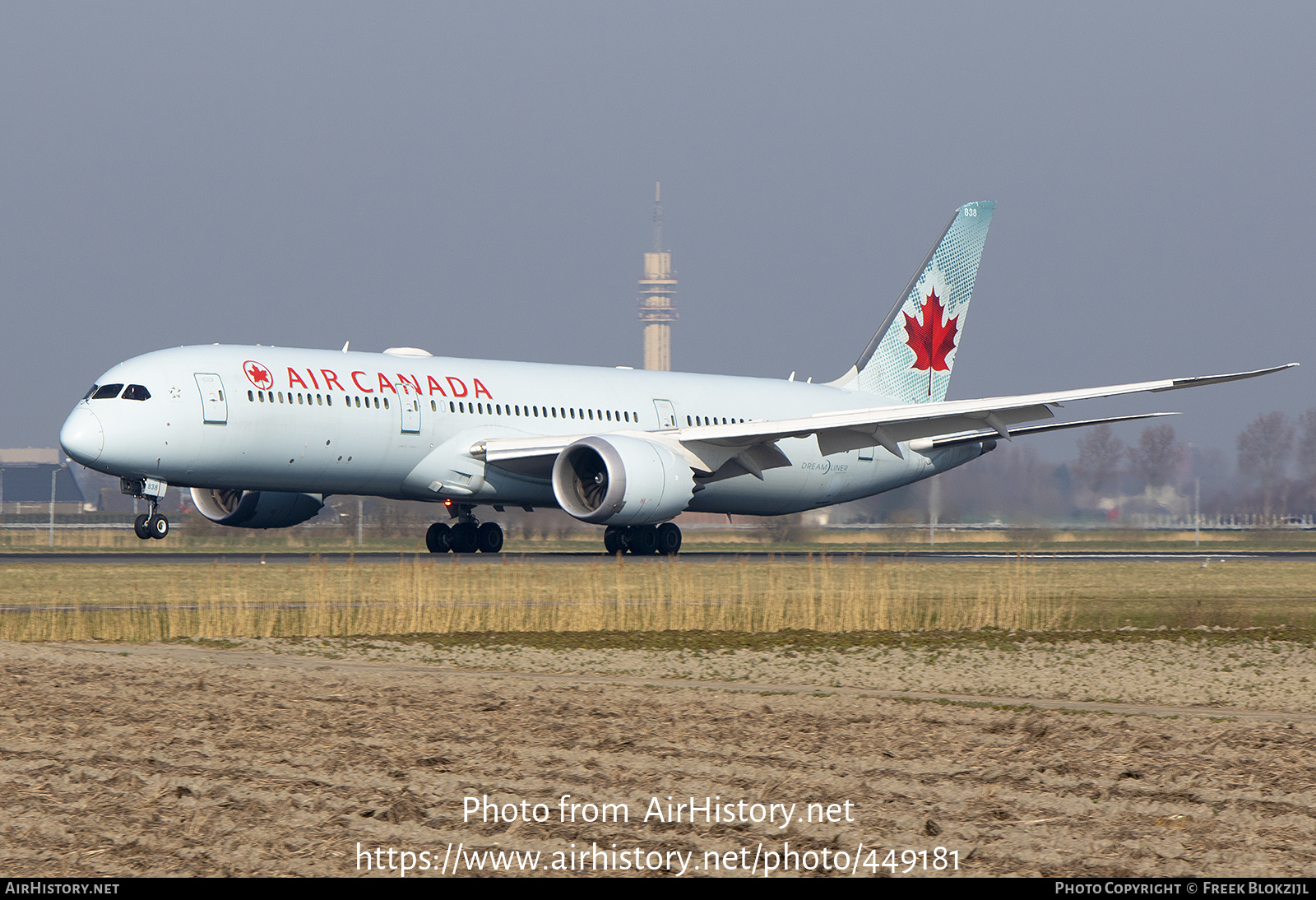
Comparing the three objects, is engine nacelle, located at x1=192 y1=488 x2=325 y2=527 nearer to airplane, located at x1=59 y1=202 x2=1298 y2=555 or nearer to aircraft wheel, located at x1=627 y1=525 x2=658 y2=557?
airplane, located at x1=59 y1=202 x2=1298 y2=555

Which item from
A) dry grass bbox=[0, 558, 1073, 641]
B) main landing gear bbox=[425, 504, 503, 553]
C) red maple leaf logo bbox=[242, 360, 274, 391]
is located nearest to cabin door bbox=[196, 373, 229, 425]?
red maple leaf logo bbox=[242, 360, 274, 391]

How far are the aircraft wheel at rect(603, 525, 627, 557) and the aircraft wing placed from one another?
2293mm

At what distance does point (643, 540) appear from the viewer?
33781 mm

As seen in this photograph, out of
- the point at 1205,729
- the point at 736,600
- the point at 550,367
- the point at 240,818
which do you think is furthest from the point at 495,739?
the point at 550,367

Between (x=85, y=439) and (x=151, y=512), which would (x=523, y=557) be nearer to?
(x=151, y=512)

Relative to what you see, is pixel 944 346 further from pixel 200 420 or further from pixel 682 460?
pixel 200 420

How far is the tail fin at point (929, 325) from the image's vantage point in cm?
4209

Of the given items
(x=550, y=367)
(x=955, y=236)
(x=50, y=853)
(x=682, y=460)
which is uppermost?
(x=955, y=236)

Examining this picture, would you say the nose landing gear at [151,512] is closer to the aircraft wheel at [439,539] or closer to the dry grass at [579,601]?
the dry grass at [579,601]

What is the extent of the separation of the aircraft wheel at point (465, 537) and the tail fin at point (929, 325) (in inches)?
490

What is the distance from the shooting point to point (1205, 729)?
1059cm

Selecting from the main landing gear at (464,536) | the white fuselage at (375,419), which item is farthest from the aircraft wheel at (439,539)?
the white fuselage at (375,419)

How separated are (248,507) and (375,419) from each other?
481 cm

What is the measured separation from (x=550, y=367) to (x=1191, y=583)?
14.5m
